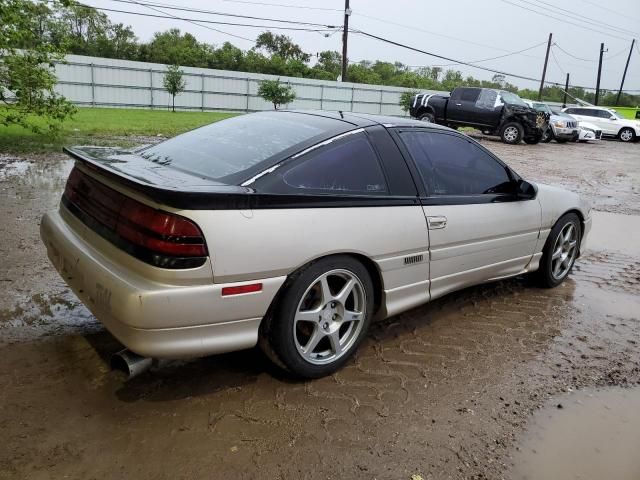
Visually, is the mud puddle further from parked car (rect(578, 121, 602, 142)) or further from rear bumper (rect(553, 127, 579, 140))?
parked car (rect(578, 121, 602, 142))

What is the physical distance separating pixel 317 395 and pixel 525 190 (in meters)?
2.38

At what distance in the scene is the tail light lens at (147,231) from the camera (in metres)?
2.37

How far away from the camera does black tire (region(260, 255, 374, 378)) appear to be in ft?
8.80

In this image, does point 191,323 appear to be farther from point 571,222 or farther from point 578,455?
point 571,222

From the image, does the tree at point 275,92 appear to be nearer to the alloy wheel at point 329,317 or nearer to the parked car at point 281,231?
the parked car at point 281,231

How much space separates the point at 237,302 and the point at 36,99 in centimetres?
889

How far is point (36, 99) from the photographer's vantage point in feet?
31.1

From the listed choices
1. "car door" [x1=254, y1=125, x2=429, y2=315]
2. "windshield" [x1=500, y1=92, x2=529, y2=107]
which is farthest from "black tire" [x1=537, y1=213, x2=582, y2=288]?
"windshield" [x1=500, y1=92, x2=529, y2=107]

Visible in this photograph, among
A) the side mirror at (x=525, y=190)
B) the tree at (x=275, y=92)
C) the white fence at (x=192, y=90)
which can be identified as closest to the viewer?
the side mirror at (x=525, y=190)

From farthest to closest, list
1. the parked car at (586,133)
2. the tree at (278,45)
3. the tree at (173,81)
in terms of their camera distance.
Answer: the tree at (278,45) < the tree at (173,81) < the parked car at (586,133)

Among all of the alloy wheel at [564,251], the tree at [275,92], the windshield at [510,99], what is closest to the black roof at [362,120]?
the alloy wheel at [564,251]

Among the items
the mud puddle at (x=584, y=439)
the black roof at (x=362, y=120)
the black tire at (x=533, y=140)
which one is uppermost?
the black roof at (x=362, y=120)

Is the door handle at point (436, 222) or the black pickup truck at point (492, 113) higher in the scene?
the black pickup truck at point (492, 113)

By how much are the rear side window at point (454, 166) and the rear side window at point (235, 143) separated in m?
0.67
